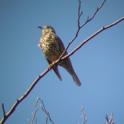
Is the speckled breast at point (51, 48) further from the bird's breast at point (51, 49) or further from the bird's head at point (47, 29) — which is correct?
the bird's head at point (47, 29)

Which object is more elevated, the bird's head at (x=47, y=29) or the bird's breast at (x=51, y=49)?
the bird's head at (x=47, y=29)

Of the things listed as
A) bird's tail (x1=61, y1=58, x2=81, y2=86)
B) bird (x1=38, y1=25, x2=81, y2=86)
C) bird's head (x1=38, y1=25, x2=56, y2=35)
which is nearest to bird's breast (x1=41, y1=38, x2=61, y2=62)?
bird (x1=38, y1=25, x2=81, y2=86)

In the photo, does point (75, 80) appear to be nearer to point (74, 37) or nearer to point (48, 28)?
point (48, 28)

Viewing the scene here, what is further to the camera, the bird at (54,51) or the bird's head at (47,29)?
the bird's head at (47,29)

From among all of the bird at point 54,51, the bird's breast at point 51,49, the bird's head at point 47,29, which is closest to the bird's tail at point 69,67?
the bird at point 54,51

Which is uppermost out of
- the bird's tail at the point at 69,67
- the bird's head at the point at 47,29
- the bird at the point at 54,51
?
the bird's head at the point at 47,29

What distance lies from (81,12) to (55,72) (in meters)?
3.77

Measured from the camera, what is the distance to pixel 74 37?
116 inches

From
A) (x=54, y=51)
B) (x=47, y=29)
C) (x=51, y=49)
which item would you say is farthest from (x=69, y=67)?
(x=47, y=29)

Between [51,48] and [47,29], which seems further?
[47,29]

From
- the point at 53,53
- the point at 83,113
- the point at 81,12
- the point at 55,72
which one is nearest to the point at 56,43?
the point at 53,53

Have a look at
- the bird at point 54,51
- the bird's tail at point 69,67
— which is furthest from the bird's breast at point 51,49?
the bird's tail at point 69,67

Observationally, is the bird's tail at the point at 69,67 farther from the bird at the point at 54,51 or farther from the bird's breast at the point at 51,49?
the bird's breast at the point at 51,49

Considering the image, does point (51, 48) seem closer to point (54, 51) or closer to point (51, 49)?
point (51, 49)
